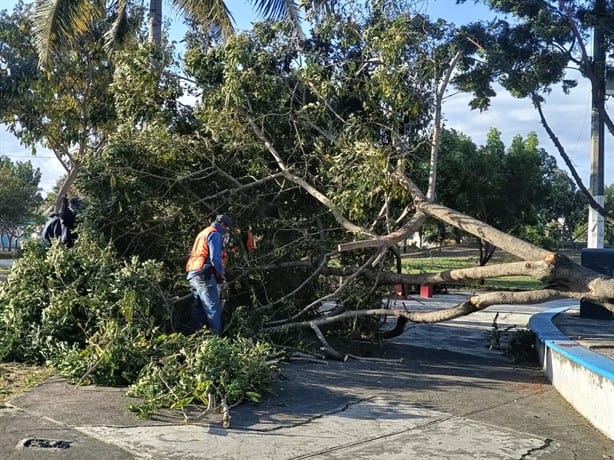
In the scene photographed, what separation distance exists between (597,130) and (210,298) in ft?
34.2

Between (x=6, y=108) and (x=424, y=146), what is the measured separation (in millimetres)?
10845

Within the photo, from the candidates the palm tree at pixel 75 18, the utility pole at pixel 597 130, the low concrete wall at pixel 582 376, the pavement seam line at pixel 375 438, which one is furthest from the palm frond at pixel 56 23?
the pavement seam line at pixel 375 438

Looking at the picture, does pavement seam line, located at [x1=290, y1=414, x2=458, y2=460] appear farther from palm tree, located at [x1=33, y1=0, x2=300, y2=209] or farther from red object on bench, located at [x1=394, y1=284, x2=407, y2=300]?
palm tree, located at [x1=33, y1=0, x2=300, y2=209]

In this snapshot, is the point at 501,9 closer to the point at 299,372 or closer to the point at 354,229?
the point at 354,229

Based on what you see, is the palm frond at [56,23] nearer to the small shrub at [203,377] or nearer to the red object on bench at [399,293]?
the red object on bench at [399,293]

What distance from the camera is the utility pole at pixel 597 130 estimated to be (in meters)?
13.4

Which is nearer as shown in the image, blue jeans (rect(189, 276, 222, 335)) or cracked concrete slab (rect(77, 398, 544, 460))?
cracked concrete slab (rect(77, 398, 544, 460))

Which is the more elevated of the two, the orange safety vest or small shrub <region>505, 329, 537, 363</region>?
the orange safety vest

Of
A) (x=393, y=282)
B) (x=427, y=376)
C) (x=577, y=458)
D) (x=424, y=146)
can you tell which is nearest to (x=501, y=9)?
(x=424, y=146)

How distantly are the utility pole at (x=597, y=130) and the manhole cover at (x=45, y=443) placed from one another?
11.5 meters

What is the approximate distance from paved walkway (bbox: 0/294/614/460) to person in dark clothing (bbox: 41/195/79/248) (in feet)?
9.52

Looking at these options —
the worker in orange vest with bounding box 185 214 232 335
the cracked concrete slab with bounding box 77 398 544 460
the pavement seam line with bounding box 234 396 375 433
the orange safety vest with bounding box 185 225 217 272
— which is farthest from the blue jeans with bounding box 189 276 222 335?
the cracked concrete slab with bounding box 77 398 544 460

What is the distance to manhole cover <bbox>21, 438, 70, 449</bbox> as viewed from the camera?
4.75 metres

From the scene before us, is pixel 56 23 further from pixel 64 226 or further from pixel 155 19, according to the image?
pixel 64 226
